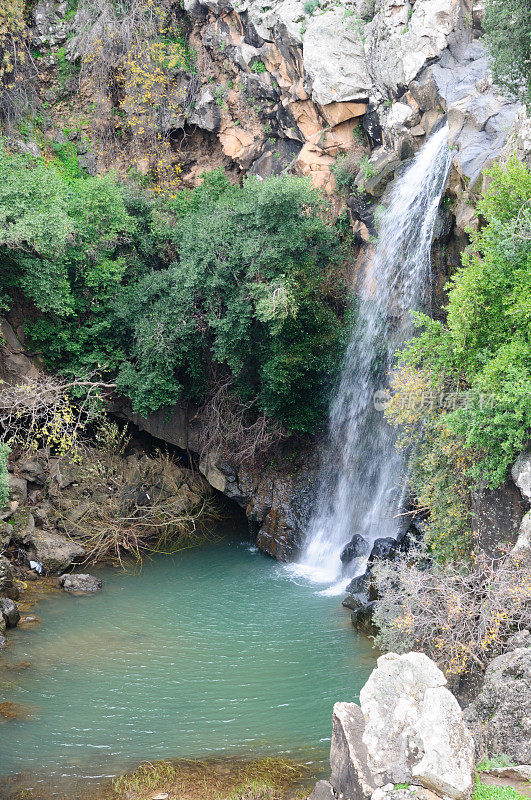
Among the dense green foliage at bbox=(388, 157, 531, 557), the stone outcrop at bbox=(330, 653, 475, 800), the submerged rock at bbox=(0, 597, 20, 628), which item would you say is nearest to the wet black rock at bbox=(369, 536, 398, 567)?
the dense green foliage at bbox=(388, 157, 531, 557)

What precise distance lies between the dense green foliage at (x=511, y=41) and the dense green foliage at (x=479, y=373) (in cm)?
285

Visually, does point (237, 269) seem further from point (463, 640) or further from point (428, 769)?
point (428, 769)

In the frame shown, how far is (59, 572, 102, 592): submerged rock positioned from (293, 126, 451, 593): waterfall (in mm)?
4558

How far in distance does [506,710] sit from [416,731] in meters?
1.67

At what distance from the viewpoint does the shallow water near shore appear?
9.24 meters

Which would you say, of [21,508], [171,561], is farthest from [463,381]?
[21,508]

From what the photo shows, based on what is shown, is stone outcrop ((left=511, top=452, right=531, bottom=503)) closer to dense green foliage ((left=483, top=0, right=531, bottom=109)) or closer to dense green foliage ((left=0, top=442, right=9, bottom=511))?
dense green foliage ((left=483, top=0, right=531, bottom=109))

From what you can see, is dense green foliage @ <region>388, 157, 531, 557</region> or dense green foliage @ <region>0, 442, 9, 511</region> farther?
dense green foliage @ <region>0, 442, 9, 511</region>

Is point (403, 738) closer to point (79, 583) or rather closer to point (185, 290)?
point (79, 583)

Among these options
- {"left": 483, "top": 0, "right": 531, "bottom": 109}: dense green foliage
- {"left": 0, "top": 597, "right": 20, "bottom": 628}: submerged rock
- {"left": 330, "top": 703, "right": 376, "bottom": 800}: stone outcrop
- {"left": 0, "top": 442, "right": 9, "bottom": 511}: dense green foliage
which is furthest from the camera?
{"left": 0, "top": 442, "right": 9, "bottom": 511}: dense green foliage

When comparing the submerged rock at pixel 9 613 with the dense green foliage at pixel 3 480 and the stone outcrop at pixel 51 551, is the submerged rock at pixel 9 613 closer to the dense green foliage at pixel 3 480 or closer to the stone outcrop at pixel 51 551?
the dense green foliage at pixel 3 480

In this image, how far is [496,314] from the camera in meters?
9.41

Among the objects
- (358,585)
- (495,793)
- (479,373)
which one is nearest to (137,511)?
(358,585)

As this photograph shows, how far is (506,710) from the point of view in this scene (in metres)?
6.95
